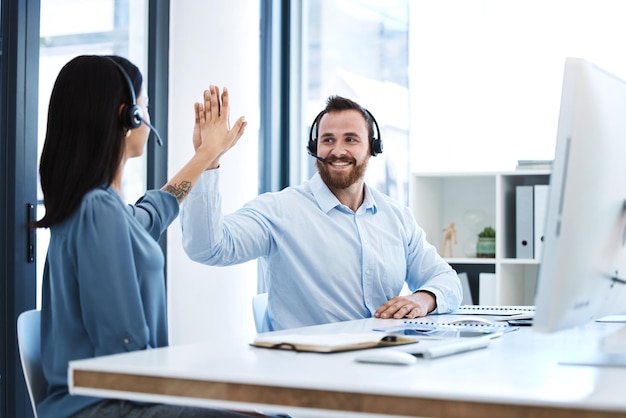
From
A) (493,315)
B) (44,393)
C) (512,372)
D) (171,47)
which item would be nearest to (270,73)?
(171,47)

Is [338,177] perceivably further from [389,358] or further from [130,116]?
[389,358]

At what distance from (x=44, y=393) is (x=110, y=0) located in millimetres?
2171

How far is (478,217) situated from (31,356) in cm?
268

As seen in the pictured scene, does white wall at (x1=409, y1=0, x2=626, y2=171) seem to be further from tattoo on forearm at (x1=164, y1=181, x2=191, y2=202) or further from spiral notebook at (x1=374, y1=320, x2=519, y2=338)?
tattoo on forearm at (x1=164, y1=181, x2=191, y2=202)

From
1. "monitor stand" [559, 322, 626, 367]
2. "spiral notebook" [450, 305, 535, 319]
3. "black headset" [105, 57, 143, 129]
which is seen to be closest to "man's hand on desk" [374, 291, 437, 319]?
"spiral notebook" [450, 305, 535, 319]

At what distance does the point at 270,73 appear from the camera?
14.5ft

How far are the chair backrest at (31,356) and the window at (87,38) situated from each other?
1.28 metres

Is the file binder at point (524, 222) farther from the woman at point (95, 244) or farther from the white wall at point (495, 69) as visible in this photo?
the woman at point (95, 244)

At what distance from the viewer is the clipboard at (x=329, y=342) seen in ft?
4.62

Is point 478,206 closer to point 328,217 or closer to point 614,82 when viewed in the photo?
point 328,217

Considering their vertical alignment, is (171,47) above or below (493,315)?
above

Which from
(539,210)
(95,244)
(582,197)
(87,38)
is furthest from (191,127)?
(582,197)

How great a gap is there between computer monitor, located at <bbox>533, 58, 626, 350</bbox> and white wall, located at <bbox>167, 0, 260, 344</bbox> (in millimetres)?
2521

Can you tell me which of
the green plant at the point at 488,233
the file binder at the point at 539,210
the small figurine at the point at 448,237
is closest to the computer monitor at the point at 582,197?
the file binder at the point at 539,210
